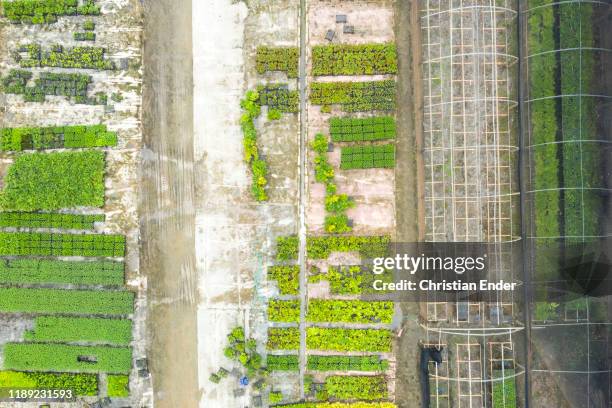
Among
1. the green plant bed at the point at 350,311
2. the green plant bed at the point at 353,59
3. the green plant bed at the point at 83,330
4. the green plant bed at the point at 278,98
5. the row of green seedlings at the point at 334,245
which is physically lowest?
the green plant bed at the point at 83,330

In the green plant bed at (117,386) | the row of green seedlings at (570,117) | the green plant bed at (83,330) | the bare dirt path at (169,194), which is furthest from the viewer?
the bare dirt path at (169,194)

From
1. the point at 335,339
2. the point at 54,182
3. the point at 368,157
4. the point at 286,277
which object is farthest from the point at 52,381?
the point at 368,157

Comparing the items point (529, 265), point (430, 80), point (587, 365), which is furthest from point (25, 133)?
point (587, 365)

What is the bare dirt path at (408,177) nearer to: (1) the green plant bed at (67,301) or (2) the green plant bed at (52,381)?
(1) the green plant bed at (67,301)

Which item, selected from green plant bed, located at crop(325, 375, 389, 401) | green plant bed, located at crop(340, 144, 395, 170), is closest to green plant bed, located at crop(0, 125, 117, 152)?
green plant bed, located at crop(340, 144, 395, 170)

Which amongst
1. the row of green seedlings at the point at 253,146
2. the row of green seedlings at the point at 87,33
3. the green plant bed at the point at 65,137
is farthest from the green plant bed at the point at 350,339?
the row of green seedlings at the point at 87,33

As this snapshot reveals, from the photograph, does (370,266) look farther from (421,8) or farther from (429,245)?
(421,8)

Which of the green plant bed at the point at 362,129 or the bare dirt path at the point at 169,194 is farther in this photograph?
the bare dirt path at the point at 169,194

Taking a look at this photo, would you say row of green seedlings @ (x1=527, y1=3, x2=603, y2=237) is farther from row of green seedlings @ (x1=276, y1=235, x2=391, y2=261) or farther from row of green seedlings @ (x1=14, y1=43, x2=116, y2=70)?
row of green seedlings @ (x1=14, y1=43, x2=116, y2=70)

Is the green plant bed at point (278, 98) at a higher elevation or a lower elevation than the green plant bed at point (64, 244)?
higher
